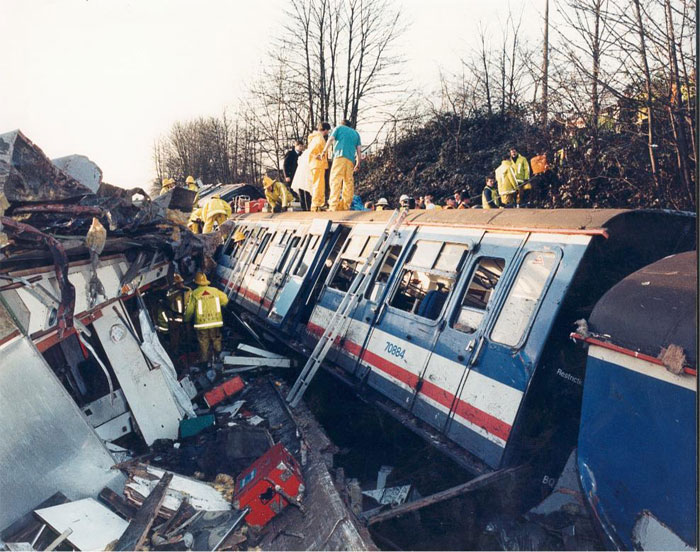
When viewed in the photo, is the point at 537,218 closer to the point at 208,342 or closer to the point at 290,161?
the point at 208,342

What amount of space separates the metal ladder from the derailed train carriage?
10 centimetres

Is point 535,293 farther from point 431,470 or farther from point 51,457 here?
point 51,457

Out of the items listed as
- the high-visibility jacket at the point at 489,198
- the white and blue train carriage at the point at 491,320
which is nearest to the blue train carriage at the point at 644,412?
the white and blue train carriage at the point at 491,320

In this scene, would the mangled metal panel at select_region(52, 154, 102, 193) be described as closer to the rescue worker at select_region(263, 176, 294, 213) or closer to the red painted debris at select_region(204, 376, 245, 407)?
the red painted debris at select_region(204, 376, 245, 407)

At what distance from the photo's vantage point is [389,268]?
6.59 metres

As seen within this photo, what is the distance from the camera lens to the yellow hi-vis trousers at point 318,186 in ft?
33.5

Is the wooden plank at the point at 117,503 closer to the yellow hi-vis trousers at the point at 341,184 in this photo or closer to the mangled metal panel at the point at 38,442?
the mangled metal panel at the point at 38,442

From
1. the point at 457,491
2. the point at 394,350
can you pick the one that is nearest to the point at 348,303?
the point at 394,350

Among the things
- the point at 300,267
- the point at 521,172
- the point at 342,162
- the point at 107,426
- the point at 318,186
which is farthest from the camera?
the point at 521,172

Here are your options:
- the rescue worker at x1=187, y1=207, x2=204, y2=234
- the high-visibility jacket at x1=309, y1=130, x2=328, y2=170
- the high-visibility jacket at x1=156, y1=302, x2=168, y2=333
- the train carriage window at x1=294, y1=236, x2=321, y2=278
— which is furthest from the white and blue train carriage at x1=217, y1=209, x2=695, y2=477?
the rescue worker at x1=187, y1=207, x2=204, y2=234

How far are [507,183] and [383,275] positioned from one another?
6.79 meters

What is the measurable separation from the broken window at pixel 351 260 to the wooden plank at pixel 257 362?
5.84 feet

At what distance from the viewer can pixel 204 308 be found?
826 cm

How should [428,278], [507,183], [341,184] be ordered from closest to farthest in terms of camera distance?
1. [428,278]
2. [341,184]
3. [507,183]
